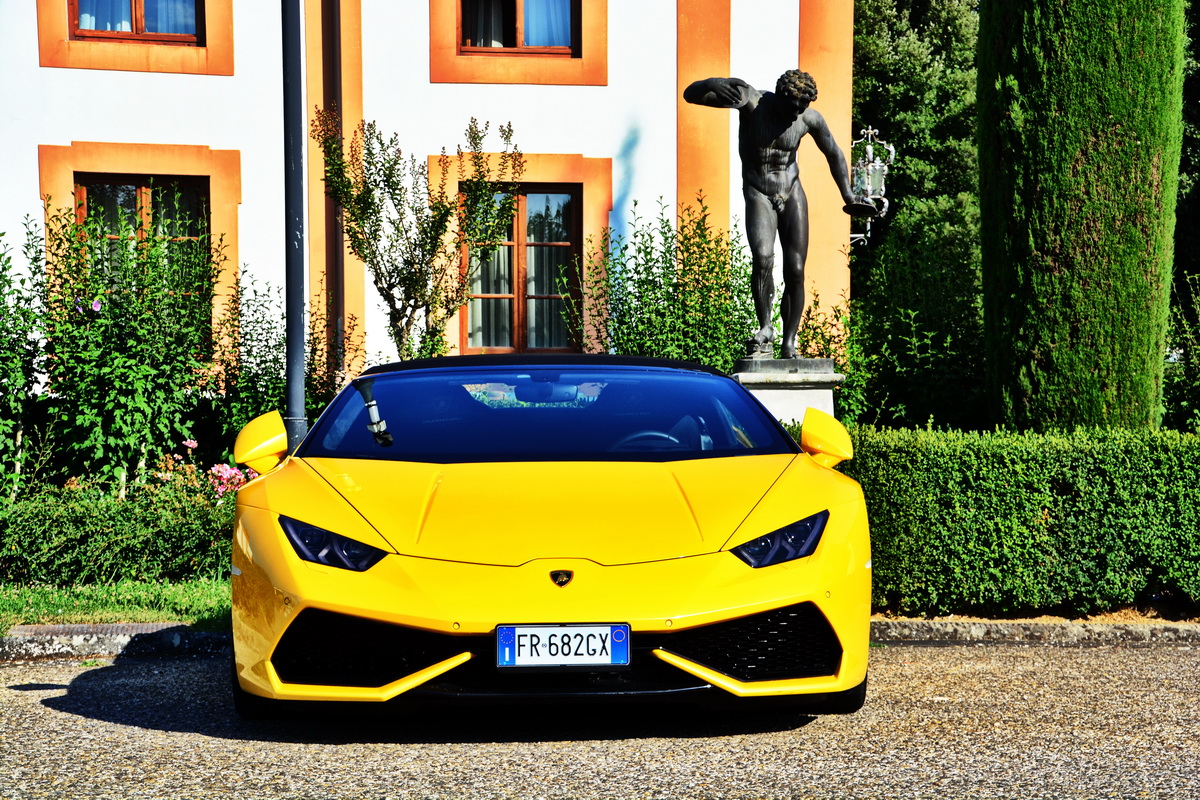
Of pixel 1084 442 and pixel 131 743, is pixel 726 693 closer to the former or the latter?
pixel 131 743

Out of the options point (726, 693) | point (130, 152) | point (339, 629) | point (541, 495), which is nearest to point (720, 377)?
point (541, 495)

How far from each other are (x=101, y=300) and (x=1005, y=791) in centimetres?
779

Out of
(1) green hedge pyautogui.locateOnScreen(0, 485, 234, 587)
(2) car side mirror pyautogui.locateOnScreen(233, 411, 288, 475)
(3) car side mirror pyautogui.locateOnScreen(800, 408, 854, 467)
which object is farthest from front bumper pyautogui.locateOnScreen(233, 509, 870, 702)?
(1) green hedge pyautogui.locateOnScreen(0, 485, 234, 587)

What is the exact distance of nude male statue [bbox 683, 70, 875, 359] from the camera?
930 centimetres

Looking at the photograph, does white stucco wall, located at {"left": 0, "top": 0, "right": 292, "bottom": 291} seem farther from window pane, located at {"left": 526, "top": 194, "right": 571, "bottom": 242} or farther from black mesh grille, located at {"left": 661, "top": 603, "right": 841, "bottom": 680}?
black mesh grille, located at {"left": 661, "top": 603, "right": 841, "bottom": 680}

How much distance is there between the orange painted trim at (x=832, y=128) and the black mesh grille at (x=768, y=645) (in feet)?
28.5

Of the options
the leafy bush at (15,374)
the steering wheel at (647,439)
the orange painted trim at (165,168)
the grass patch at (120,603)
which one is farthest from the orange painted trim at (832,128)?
the steering wheel at (647,439)

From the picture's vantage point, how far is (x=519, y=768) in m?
3.95

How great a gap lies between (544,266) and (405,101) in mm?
1991

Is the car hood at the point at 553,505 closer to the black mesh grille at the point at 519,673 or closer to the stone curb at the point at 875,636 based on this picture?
the black mesh grille at the point at 519,673

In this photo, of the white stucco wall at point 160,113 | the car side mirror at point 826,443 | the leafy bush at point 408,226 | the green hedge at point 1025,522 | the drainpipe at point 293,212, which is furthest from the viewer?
the white stucco wall at point 160,113

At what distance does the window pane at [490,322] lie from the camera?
502 inches

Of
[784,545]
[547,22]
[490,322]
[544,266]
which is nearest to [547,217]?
[544,266]

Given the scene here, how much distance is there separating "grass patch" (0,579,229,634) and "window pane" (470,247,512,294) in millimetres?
5705
